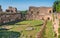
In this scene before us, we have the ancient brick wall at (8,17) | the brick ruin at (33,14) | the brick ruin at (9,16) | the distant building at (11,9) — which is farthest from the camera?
the distant building at (11,9)

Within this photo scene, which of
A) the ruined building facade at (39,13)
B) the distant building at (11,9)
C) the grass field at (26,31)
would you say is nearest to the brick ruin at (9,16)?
the distant building at (11,9)

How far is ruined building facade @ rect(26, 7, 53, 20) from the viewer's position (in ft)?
179

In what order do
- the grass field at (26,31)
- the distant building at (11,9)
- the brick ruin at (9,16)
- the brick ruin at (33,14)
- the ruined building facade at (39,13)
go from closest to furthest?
the grass field at (26,31)
the brick ruin at (9,16)
the brick ruin at (33,14)
the ruined building facade at (39,13)
the distant building at (11,9)

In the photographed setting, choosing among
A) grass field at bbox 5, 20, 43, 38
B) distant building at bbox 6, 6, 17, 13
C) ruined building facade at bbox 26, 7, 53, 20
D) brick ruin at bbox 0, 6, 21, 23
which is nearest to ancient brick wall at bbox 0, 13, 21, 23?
brick ruin at bbox 0, 6, 21, 23

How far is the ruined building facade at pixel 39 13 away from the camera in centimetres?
5454

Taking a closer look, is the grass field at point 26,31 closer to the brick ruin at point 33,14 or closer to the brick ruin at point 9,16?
the brick ruin at point 9,16

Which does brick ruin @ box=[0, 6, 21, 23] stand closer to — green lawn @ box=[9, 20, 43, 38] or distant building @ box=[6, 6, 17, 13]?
distant building @ box=[6, 6, 17, 13]

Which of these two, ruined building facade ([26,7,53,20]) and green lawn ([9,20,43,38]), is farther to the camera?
ruined building facade ([26,7,53,20])

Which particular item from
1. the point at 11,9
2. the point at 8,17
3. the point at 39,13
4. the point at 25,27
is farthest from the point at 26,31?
the point at 11,9

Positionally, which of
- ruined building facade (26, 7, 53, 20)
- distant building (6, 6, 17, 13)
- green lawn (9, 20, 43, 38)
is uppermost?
green lawn (9, 20, 43, 38)

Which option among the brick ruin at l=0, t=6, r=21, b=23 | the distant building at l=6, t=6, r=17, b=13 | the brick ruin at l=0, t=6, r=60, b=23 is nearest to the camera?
the brick ruin at l=0, t=6, r=21, b=23

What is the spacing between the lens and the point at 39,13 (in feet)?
188

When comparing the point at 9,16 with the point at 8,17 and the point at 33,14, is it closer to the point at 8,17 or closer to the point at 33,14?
the point at 8,17

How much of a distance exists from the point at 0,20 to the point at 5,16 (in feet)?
17.6
